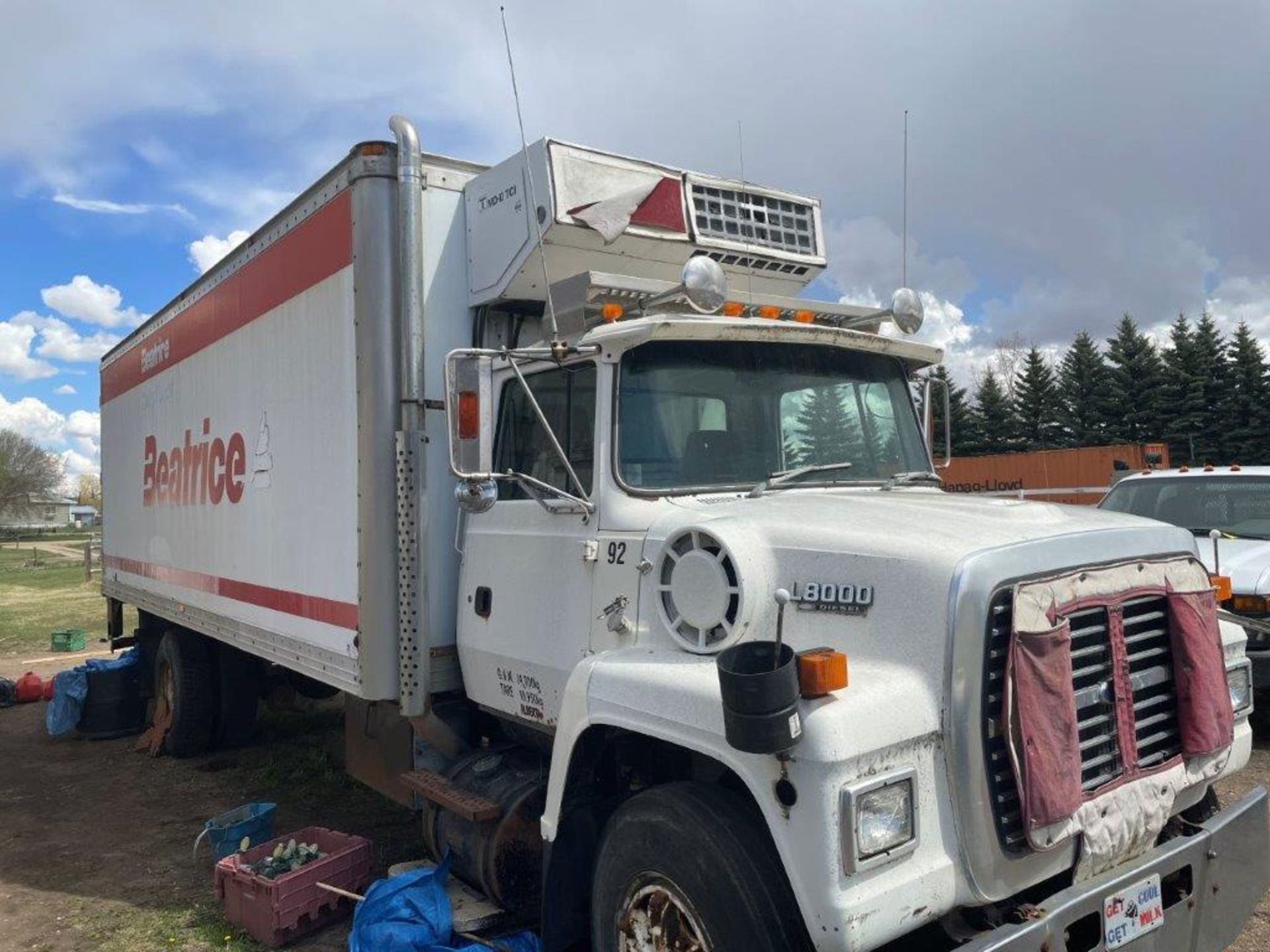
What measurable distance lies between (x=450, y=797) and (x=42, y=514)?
334 feet

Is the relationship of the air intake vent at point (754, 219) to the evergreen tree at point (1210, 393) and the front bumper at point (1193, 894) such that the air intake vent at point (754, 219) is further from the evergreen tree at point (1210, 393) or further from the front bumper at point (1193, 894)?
the evergreen tree at point (1210, 393)

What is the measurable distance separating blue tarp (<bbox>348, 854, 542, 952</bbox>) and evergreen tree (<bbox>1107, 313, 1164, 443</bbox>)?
41857mm

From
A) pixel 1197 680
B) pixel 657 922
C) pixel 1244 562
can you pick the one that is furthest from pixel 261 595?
pixel 1244 562

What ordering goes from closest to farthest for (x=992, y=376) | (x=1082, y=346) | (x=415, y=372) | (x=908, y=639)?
(x=908, y=639) → (x=415, y=372) → (x=1082, y=346) → (x=992, y=376)

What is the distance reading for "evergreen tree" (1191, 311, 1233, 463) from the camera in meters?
38.0

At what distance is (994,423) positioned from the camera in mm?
44406

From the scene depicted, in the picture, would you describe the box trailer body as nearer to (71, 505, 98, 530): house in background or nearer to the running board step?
the running board step

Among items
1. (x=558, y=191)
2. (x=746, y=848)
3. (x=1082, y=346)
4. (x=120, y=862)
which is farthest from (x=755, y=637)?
(x=1082, y=346)

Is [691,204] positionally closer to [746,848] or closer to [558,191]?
[558,191]

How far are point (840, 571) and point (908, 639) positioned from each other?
0.30 meters

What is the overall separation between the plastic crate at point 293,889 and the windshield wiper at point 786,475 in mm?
2841

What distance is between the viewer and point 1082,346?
43.3 meters

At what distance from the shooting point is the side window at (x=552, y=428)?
146 inches

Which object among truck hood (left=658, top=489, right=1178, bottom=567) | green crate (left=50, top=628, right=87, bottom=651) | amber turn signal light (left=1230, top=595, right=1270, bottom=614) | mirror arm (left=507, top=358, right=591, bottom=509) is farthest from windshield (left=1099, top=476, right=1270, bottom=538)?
green crate (left=50, top=628, right=87, bottom=651)
